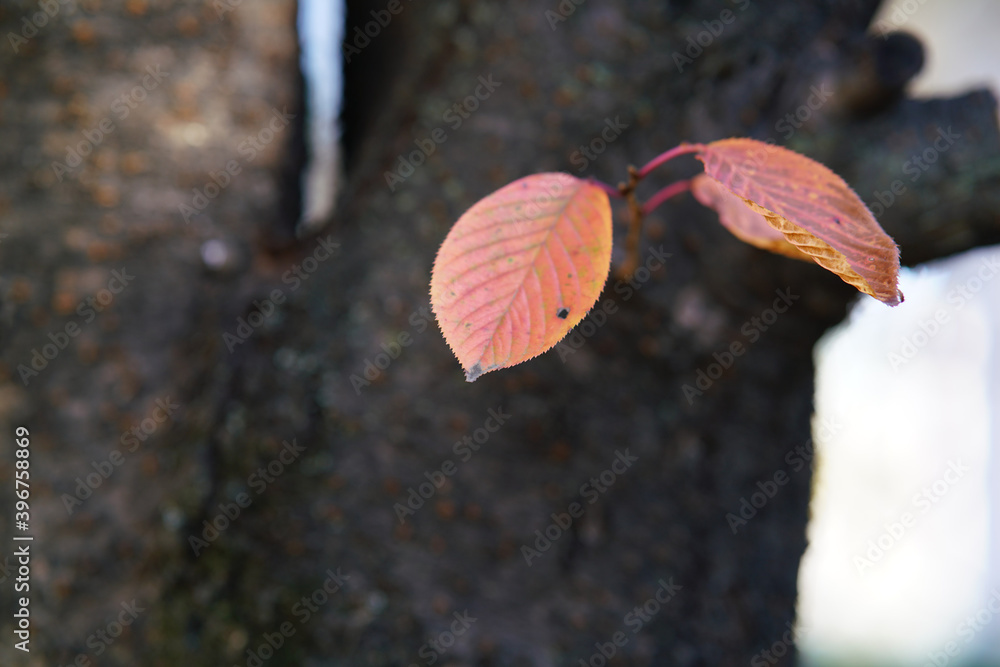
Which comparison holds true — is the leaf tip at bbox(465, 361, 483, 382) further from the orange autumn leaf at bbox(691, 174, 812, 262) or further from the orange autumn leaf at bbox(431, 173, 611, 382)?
the orange autumn leaf at bbox(691, 174, 812, 262)

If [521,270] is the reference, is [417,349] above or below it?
below

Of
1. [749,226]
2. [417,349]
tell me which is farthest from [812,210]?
[417,349]

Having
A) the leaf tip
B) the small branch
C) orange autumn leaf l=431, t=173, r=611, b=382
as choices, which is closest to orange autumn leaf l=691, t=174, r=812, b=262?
the small branch

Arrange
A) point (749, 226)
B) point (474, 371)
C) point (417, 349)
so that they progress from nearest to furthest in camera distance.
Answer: point (474, 371), point (749, 226), point (417, 349)

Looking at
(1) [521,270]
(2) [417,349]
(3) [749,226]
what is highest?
(1) [521,270]

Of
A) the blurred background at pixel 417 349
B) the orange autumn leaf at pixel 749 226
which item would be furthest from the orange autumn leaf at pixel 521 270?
the blurred background at pixel 417 349

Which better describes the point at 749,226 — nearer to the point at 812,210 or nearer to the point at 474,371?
the point at 812,210
